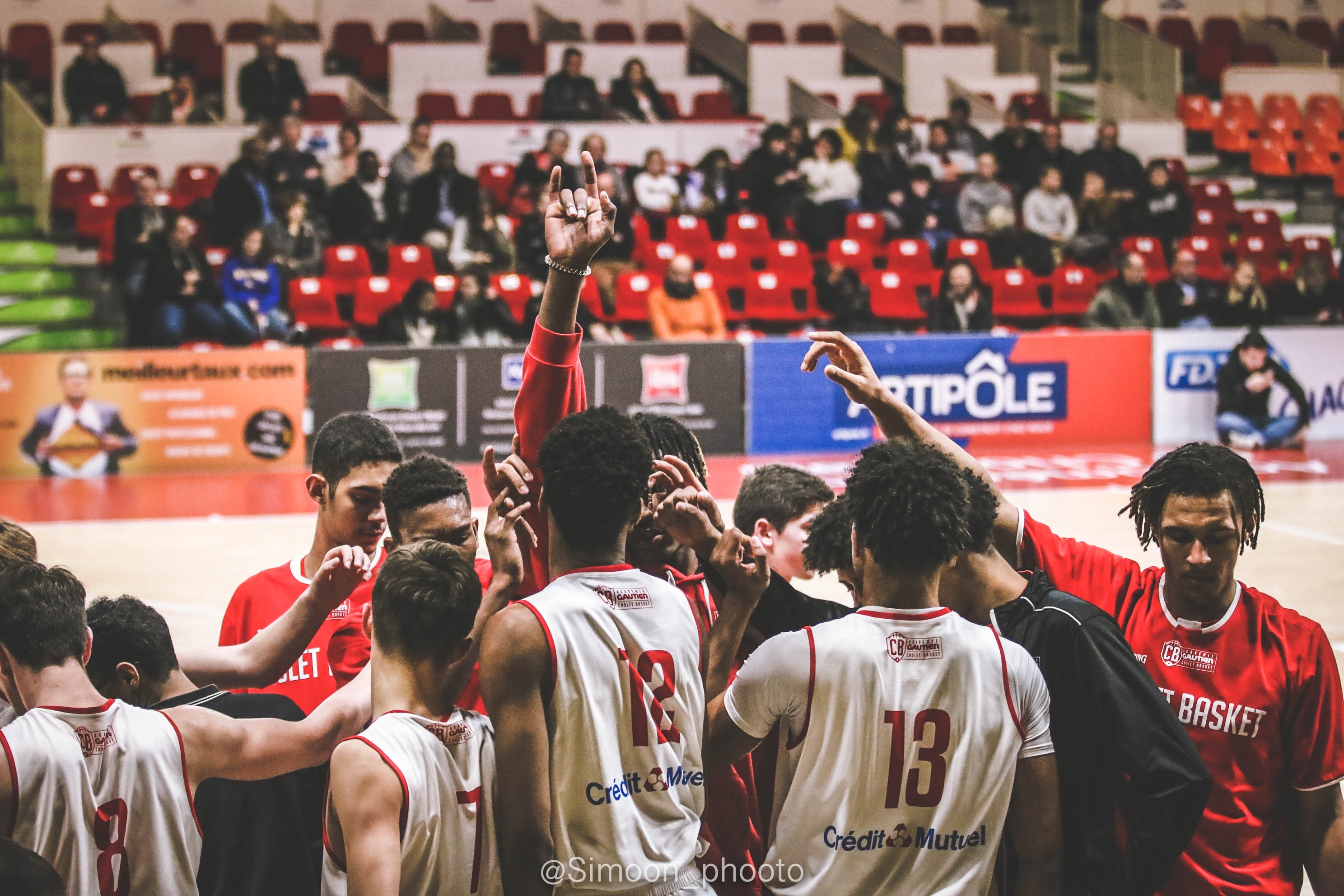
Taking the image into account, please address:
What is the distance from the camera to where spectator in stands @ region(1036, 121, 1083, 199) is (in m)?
18.6

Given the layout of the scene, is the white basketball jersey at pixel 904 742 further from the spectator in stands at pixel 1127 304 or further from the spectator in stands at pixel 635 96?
the spectator in stands at pixel 635 96

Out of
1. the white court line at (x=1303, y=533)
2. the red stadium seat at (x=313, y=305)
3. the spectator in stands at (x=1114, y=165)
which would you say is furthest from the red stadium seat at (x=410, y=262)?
the white court line at (x=1303, y=533)

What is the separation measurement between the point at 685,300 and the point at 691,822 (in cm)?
1274

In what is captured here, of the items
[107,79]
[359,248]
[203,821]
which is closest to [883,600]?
[203,821]

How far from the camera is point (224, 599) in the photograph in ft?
27.9

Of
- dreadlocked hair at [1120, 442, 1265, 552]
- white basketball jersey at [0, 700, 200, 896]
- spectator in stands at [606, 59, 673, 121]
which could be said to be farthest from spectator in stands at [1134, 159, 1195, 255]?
white basketball jersey at [0, 700, 200, 896]

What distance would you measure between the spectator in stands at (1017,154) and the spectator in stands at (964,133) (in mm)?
211

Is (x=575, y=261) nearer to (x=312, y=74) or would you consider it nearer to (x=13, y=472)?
(x=13, y=472)

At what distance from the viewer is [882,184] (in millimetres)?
17938

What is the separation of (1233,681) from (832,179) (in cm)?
1547

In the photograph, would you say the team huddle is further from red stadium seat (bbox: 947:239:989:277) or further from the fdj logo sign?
red stadium seat (bbox: 947:239:989:277)

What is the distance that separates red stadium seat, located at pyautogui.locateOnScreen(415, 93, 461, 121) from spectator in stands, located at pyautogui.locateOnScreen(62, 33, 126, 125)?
395cm

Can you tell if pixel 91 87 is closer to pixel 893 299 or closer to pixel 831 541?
pixel 893 299

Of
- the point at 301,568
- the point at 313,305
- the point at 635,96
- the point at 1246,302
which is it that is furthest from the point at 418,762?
the point at 635,96
